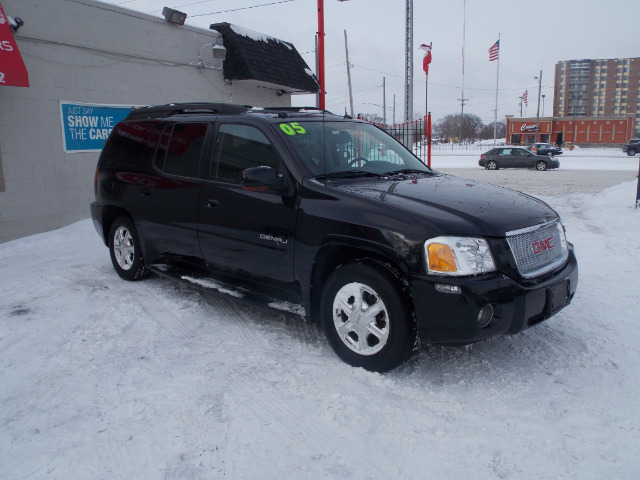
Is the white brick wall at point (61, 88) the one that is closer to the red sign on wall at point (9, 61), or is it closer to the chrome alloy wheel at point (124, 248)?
the red sign on wall at point (9, 61)

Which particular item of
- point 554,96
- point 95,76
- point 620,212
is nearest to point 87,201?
point 95,76

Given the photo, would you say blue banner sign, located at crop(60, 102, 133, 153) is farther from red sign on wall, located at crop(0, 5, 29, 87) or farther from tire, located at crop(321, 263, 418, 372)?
tire, located at crop(321, 263, 418, 372)

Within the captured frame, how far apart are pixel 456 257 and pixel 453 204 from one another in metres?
0.53

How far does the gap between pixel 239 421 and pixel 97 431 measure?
81 cm

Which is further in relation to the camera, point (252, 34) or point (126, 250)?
point (252, 34)

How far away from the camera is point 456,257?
126 inches

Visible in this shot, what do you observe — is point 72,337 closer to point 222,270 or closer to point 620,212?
point 222,270

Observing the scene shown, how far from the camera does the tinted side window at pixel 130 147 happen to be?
5473 millimetres

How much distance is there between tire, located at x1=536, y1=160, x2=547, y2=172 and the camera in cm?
2928

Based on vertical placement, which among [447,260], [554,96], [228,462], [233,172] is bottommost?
[228,462]

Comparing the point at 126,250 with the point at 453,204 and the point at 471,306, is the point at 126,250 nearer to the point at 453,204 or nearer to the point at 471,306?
the point at 453,204

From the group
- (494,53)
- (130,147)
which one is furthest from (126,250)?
(494,53)

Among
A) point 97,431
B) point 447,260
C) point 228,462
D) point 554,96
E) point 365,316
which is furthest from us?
point 554,96

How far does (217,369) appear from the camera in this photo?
3725 millimetres
